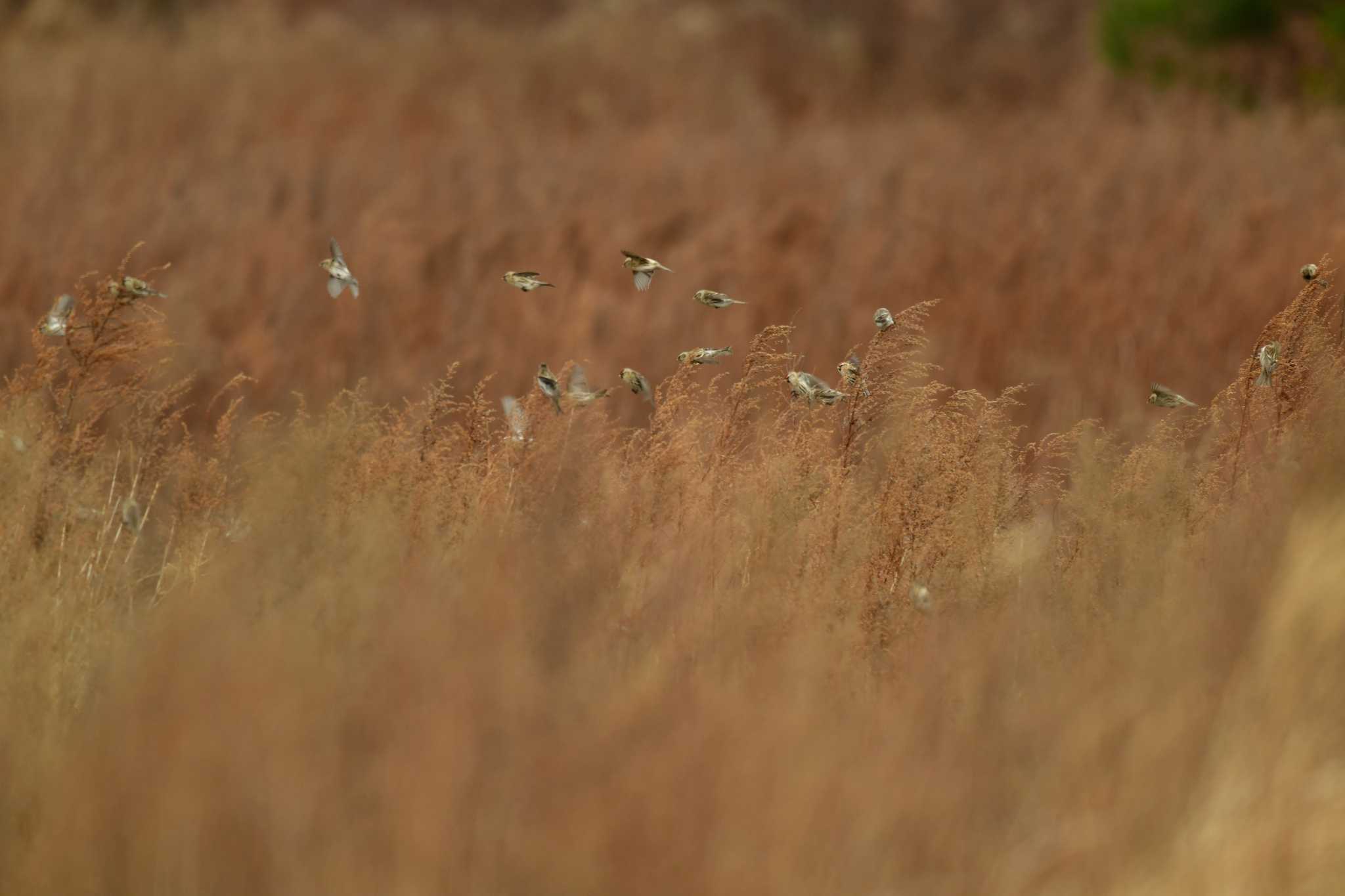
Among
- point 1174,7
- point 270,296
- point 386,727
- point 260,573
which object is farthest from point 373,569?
point 1174,7

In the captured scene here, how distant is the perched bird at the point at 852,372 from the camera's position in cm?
329

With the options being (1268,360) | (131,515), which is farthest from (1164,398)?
(131,515)

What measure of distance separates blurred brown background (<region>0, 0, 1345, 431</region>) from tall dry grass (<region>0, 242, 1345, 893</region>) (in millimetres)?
2837

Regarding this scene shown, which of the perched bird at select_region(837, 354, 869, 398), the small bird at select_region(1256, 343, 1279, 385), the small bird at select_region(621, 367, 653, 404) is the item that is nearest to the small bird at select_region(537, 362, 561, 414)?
the small bird at select_region(621, 367, 653, 404)

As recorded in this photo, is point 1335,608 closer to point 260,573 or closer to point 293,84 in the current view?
point 260,573

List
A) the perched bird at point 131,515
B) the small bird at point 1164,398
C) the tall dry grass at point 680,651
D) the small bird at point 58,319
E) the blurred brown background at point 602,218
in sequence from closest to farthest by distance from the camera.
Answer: the tall dry grass at point 680,651, the perched bird at point 131,515, the small bird at point 58,319, the small bird at point 1164,398, the blurred brown background at point 602,218

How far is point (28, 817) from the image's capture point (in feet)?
6.95

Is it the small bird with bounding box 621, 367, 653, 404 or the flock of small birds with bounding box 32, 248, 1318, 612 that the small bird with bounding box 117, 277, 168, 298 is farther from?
the small bird with bounding box 621, 367, 653, 404

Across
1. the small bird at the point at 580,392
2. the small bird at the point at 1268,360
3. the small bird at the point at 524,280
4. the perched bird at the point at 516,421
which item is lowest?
the perched bird at the point at 516,421

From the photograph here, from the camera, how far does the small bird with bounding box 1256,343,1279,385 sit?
3240mm

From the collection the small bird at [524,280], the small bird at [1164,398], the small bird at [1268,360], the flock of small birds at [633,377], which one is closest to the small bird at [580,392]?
the flock of small birds at [633,377]

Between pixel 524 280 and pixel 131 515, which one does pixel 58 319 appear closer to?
pixel 131 515

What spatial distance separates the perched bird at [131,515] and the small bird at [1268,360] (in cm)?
244

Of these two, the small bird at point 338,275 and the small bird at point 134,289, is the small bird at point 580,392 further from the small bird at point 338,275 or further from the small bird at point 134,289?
the small bird at point 134,289
